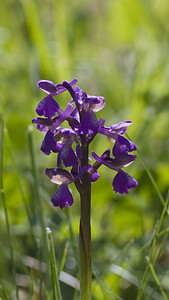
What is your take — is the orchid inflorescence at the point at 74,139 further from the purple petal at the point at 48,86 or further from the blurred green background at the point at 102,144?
the blurred green background at the point at 102,144

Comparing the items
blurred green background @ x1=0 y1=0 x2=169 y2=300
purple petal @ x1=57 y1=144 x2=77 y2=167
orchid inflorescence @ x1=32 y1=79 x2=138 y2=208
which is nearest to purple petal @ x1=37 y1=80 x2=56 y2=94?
orchid inflorescence @ x1=32 y1=79 x2=138 y2=208

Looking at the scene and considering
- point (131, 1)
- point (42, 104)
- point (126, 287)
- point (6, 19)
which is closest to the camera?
point (42, 104)

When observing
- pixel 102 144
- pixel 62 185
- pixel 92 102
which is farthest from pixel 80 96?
pixel 102 144

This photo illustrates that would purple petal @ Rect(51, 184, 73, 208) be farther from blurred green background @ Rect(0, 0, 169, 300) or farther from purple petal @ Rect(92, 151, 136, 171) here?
blurred green background @ Rect(0, 0, 169, 300)

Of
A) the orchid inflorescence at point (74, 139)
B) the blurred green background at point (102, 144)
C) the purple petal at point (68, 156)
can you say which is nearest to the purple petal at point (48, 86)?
the orchid inflorescence at point (74, 139)

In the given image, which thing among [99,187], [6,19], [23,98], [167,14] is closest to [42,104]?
[99,187]

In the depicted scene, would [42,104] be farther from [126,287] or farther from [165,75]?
[165,75]
